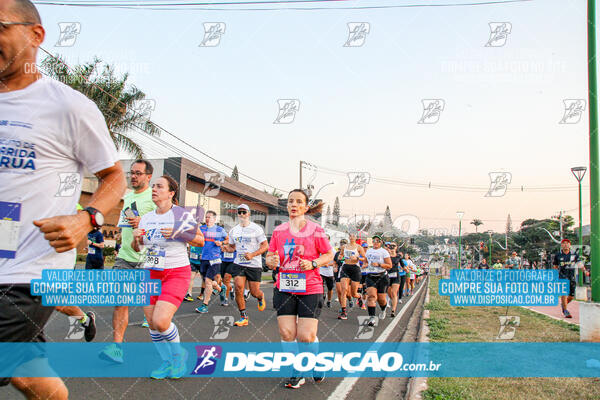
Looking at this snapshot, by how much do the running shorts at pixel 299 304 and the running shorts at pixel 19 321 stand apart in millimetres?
2815

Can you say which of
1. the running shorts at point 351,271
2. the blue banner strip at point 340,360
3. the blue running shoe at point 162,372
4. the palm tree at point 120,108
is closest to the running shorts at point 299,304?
the blue banner strip at point 340,360

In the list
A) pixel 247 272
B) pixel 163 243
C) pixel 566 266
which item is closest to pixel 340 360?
pixel 163 243

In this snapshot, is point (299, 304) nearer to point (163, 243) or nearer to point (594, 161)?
point (163, 243)

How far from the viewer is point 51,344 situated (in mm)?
5559

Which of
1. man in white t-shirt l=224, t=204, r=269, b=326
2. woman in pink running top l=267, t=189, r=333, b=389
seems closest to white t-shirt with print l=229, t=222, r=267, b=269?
man in white t-shirt l=224, t=204, r=269, b=326

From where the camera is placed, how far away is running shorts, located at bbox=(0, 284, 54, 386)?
6.08 ft

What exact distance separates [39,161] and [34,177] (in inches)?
3.1

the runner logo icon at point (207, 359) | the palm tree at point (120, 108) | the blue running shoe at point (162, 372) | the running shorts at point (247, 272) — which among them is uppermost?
the palm tree at point (120, 108)

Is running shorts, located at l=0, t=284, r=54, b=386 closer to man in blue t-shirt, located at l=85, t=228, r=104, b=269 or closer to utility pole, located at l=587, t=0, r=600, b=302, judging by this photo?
man in blue t-shirt, located at l=85, t=228, r=104, b=269

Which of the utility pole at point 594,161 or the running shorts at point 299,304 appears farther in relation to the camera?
the utility pole at point 594,161

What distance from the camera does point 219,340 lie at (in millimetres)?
6434

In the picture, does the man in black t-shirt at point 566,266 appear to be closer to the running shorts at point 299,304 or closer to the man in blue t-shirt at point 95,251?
the running shorts at point 299,304

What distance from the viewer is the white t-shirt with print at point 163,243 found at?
4531 millimetres

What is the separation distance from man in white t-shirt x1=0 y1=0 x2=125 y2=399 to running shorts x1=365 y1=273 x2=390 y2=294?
8366 millimetres
